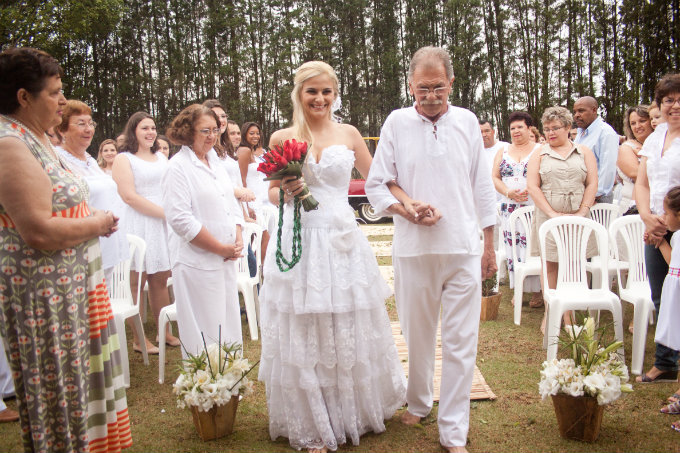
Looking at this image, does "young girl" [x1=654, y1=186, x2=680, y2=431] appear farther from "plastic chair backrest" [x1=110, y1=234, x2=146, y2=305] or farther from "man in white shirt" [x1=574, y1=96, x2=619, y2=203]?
"plastic chair backrest" [x1=110, y1=234, x2=146, y2=305]

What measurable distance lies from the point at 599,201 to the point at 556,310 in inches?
92.4

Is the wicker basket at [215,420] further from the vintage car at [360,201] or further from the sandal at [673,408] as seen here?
the vintage car at [360,201]

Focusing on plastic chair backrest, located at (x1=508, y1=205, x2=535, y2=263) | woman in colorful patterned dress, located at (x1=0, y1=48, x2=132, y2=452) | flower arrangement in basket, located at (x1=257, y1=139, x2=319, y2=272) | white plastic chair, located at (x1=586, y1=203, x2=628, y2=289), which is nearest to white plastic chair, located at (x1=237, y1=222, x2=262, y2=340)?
flower arrangement in basket, located at (x1=257, y1=139, x2=319, y2=272)

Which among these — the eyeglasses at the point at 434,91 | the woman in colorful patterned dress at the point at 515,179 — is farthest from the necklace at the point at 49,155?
the woman in colorful patterned dress at the point at 515,179

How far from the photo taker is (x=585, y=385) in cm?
312

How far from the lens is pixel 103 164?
799 centimetres

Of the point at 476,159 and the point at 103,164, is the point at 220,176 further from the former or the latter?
the point at 103,164

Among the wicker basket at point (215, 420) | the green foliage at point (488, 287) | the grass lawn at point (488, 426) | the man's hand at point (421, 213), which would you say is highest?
the man's hand at point (421, 213)

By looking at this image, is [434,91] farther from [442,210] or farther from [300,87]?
[300,87]

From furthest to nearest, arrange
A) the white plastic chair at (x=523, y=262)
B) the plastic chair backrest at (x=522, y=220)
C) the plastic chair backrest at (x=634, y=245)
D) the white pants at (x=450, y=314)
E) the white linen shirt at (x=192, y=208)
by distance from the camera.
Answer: the plastic chair backrest at (x=522, y=220) → the white plastic chair at (x=523, y=262) → the plastic chair backrest at (x=634, y=245) → the white linen shirt at (x=192, y=208) → the white pants at (x=450, y=314)

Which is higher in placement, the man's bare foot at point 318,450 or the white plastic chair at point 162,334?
the white plastic chair at point 162,334

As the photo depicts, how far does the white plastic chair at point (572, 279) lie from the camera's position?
4.31 metres

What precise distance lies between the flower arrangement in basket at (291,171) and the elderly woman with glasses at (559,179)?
295cm

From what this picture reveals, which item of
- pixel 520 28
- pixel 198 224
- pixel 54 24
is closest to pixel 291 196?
pixel 198 224
